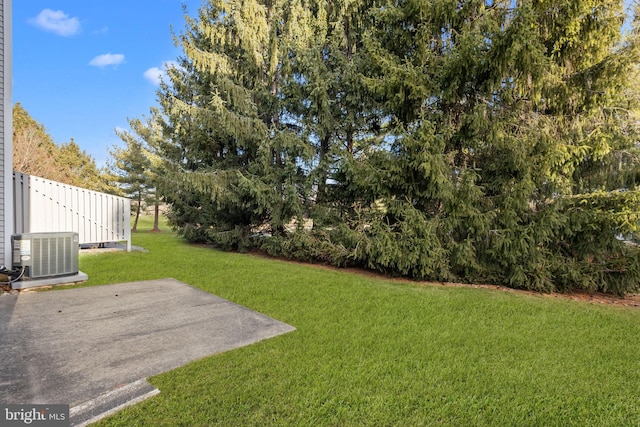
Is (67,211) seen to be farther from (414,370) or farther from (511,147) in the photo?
(511,147)

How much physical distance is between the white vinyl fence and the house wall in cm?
156

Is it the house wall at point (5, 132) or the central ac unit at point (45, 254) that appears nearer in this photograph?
the central ac unit at point (45, 254)

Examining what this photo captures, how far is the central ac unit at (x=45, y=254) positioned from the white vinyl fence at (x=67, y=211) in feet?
6.88

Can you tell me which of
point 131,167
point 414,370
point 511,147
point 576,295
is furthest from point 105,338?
point 131,167

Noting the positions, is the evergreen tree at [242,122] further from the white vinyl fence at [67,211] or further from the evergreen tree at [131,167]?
the evergreen tree at [131,167]

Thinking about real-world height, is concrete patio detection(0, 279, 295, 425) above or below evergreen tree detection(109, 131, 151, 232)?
below

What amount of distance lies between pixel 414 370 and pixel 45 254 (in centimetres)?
578

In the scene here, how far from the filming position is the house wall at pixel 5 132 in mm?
4910

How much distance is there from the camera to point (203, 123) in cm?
900

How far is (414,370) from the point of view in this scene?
2.57 metres

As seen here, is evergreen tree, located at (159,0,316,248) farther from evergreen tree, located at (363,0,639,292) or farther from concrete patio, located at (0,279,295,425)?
concrete patio, located at (0,279,295,425)

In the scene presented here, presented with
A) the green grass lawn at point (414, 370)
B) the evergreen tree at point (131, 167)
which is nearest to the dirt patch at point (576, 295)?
the green grass lawn at point (414, 370)

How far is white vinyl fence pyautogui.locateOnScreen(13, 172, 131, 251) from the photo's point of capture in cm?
666

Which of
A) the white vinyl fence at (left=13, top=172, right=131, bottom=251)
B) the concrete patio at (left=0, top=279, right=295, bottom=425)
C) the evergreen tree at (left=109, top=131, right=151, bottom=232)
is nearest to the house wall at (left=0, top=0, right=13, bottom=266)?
the concrete patio at (left=0, top=279, right=295, bottom=425)
